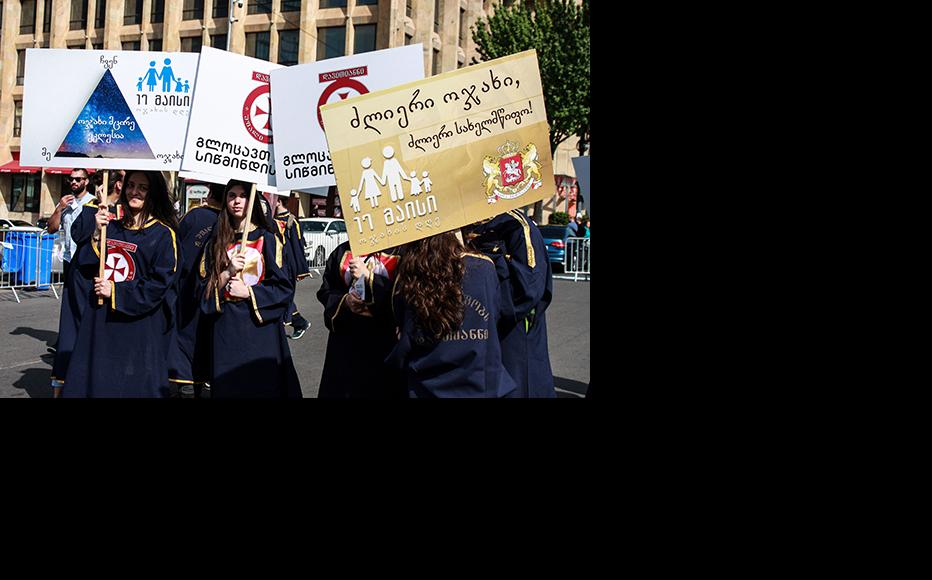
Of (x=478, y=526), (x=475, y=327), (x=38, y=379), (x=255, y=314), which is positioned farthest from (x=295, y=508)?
(x=38, y=379)

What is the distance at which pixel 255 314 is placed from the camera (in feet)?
17.0

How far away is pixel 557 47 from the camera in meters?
33.3

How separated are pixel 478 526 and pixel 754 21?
2.23 meters

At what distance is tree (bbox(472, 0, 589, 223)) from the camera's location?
3262cm

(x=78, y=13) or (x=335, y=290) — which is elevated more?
(x=78, y=13)

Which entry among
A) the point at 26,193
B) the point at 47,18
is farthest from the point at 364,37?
the point at 26,193

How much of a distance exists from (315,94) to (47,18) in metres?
40.2

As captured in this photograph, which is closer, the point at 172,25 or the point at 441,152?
the point at 441,152

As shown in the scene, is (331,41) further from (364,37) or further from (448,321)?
(448,321)

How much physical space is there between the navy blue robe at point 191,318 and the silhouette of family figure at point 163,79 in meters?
0.90

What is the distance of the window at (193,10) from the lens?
39938mm

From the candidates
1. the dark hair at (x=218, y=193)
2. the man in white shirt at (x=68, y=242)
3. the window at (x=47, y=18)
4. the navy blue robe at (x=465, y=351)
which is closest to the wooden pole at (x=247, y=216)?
the dark hair at (x=218, y=193)

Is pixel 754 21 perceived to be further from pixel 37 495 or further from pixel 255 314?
pixel 37 495

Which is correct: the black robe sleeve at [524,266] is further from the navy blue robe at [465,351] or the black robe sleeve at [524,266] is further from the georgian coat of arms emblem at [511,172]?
the georgian coat of arms emblem at [511,172]
